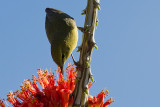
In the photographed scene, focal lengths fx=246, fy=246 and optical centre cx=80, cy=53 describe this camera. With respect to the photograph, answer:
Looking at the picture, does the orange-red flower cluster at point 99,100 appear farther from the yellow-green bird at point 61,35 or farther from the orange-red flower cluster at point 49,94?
the yellow-green bird at point 61,35

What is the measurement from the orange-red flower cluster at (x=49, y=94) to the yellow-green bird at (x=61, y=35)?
1.60 feet

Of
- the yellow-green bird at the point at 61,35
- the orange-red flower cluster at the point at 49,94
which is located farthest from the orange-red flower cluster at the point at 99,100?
the yellow-green bird at the point at 61,35

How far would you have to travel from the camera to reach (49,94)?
2562 mm

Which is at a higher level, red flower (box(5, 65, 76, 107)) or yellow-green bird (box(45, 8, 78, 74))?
yellow-green bird (box(45, 8, 78, 74))

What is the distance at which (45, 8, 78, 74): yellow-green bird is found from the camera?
3.39m

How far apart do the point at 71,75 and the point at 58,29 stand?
3.73ft

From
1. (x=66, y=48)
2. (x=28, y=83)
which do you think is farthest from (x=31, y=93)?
(x=66, y=48)

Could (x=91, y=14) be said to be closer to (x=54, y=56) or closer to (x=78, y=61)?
(x=78, y=61)

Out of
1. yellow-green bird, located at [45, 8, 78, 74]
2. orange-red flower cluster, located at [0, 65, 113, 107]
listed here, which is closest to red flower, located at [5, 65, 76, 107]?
orange-red flower cluster, located at [0, 65, 113, 107]

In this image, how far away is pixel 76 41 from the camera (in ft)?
12.0

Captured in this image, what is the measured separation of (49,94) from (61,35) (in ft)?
4.01

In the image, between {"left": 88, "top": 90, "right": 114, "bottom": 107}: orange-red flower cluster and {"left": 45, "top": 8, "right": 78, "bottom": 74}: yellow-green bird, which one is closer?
{"left": 88, "top": 90, "right": 114, "bottom": 107}: orange-red flower cluster

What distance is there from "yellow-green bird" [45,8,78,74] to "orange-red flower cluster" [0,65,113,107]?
49 cm

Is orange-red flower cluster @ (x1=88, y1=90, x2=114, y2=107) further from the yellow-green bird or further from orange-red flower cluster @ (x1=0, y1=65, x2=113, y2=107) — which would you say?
the yellow-green bird
